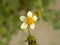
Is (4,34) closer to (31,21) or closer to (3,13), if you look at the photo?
(3,13)

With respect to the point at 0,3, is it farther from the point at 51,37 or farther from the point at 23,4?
the point at 51,37

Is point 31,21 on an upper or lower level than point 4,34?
lower

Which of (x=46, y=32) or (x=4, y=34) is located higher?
(x=46, y=32)

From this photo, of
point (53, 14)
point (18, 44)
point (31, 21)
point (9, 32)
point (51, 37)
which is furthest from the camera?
point (51, 37)

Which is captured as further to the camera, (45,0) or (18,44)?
(18,44)

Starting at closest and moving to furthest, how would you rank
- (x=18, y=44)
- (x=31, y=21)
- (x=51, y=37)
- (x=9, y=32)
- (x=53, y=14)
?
1. (x=31, y=21)
2. (x=53, y=14)
3. (x=9, y=32)
4. (x=18, y=44)
5. (x=51, y=37)

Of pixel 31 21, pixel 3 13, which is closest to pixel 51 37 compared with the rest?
pixel 3 13

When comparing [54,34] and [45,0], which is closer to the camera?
[45,0]

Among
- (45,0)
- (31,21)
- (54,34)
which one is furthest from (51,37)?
(31,21)

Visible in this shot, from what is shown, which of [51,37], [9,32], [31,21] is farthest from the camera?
[51,37]

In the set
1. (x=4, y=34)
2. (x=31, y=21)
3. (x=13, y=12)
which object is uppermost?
(x=13, y=12)
